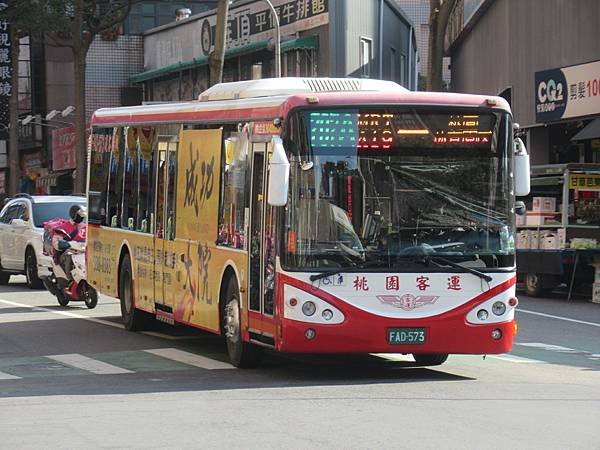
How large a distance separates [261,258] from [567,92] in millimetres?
22867

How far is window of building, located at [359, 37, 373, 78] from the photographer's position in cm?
4659

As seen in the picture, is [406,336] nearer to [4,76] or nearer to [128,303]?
[128,303]

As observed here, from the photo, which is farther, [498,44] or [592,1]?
[498,44]

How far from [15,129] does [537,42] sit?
2752 centimetres

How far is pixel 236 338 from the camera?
14.2m

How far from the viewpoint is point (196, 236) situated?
15539 mm

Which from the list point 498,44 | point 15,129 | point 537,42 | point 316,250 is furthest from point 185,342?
point 15,129

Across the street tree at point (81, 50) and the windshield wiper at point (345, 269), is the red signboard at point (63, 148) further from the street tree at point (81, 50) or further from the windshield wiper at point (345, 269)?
the windshield wiper at point (345, 269)

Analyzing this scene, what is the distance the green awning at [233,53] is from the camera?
45.4 metres

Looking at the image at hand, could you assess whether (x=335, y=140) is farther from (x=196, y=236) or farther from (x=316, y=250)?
(x=196, y=236)

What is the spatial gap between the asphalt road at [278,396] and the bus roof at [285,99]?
2629 millimetres

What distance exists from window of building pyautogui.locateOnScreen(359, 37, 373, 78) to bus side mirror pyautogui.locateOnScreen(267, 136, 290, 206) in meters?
34.3

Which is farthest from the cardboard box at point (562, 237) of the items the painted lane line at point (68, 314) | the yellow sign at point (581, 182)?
the painted lane line at point (68, 314)

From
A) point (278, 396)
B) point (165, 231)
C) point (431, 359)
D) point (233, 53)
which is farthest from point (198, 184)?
point (233, 53)
